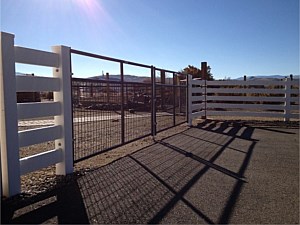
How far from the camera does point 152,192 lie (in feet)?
13.5

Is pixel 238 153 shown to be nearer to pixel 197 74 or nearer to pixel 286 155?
pixel 286 155

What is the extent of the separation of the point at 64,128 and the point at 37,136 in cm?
51

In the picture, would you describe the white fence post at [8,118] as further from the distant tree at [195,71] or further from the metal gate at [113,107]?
the distant tree at [195,71]

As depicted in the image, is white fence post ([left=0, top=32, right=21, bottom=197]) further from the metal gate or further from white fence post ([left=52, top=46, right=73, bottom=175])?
the metal gate

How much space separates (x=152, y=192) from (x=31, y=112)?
6.64ft

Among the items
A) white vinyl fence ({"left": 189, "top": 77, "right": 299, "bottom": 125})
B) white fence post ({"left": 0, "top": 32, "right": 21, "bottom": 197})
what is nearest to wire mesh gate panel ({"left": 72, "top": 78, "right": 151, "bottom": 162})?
white fence post ({"left": 0, "top": 32, "right": 21, "bottom": 197})

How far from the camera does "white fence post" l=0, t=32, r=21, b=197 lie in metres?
3.73

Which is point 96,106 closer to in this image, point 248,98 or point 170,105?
point 170,105

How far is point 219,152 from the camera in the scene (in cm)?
675

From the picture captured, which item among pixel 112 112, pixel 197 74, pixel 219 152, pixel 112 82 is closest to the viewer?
pixel 112 82

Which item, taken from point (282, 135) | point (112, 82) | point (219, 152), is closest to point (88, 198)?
point (112, 82)

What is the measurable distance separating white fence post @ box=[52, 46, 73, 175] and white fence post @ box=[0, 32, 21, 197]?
0.97m

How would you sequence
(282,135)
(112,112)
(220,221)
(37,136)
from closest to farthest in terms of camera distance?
(220,221) → (37,136) → (112,112) → (282,135)

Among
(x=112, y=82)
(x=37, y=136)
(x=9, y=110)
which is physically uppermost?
(x=112, y=82)
